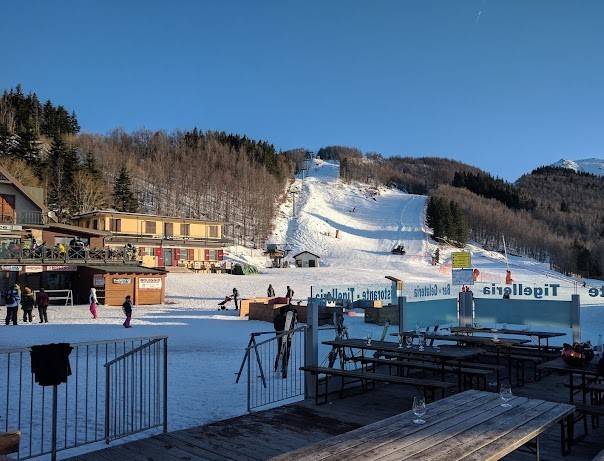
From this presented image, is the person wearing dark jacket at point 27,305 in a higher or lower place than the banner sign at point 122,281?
lower

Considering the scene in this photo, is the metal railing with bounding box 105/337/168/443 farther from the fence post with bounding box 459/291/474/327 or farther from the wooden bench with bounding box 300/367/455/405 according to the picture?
the fence post with bounding box 459/291/474/327

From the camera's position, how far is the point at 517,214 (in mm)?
134750

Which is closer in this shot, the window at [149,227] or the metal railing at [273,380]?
the metal railing at [273,380]

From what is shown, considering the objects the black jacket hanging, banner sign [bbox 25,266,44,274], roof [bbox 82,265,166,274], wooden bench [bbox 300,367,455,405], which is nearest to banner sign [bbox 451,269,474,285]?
wooden bench [bbox 300,367,455,405]

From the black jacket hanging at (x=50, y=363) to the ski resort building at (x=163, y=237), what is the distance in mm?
41418

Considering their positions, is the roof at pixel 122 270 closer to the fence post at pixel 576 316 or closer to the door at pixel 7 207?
the door at pixel 7 207

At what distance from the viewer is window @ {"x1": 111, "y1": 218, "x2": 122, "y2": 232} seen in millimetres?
47594

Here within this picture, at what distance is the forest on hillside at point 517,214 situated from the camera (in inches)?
3551

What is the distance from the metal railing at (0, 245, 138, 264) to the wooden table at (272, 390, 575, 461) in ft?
96.7

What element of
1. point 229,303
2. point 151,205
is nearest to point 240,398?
point 229,303

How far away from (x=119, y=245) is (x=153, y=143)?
72296mm

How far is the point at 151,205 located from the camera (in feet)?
283

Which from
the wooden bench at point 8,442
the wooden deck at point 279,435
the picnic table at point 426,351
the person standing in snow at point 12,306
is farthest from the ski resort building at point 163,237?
the wooden bench at point 8,442

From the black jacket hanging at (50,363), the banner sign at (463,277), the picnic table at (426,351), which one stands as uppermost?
the banner sign at (463,277)
